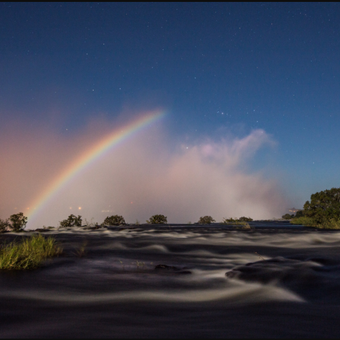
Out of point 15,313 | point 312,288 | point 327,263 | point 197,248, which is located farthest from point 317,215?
point 15,313

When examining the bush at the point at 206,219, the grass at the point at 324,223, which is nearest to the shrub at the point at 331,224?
the grass at the point at 324,223

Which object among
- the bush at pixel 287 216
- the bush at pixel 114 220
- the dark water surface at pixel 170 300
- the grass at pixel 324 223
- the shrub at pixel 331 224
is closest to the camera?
the dark water surface at pixel 170 300

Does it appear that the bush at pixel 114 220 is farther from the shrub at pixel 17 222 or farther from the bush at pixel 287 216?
the bush at pixel 287 216

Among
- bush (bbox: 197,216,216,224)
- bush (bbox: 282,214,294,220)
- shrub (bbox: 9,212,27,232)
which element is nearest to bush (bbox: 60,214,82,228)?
shrub (bbox: 9,212,27,232)

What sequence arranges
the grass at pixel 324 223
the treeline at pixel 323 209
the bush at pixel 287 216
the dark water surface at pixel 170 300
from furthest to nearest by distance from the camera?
the bush at pixel 287 216, the treeline at pixel 323 209, the grass at pixel 324 223, the dark water surface at pixel 170 300

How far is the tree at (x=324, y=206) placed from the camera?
22.1 metres

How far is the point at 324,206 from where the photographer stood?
23.2m

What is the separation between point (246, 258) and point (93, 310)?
6.14 metres

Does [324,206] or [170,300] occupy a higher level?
[324,206]

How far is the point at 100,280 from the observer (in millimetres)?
5598

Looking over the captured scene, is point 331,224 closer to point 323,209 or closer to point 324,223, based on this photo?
point 324,223

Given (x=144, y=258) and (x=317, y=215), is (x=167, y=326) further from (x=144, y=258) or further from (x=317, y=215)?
(x=317, y=215)

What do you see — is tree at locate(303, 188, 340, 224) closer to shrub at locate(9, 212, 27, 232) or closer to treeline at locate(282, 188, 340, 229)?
treeline at locate(282, 188, 340, 229)

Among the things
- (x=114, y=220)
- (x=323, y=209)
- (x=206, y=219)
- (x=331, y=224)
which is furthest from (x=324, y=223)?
(x=114, y=220)
